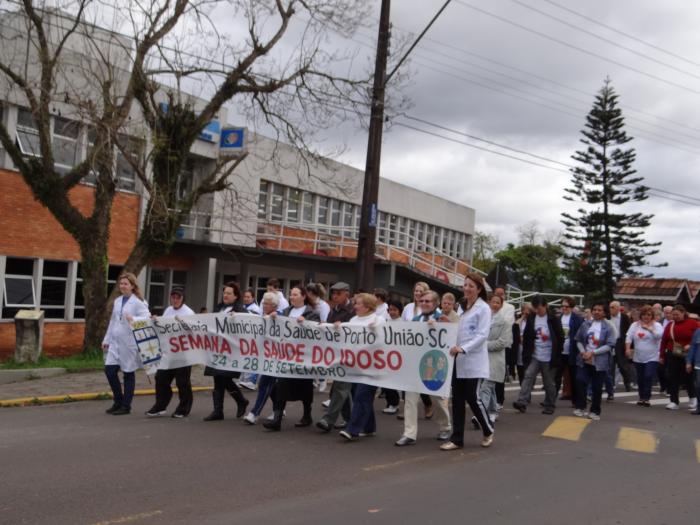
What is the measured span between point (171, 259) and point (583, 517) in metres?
22.3

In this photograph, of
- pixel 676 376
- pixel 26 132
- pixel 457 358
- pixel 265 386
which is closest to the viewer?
pixel 457 358

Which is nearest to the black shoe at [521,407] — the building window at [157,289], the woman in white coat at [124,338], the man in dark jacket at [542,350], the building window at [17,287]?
the man in dark jacket at [542,350]

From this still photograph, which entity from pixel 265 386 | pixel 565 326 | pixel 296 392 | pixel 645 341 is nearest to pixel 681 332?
pixel 645 341

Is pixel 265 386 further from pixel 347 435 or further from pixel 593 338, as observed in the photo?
pixel 593 338

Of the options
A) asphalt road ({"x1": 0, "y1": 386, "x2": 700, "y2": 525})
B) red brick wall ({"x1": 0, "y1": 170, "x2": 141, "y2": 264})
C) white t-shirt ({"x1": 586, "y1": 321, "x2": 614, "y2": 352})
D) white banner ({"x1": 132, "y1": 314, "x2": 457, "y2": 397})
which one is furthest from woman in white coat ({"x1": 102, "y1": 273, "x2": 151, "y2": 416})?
red brick wall ({"x1": 0, "y1": 170, "x2": 141, "y2": 264})

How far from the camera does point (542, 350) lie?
12.6 meters

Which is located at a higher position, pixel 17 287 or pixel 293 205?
pixel 293 205

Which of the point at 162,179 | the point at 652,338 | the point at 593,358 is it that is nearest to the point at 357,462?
the point at 593,358

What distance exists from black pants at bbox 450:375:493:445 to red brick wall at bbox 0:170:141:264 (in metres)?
15.8

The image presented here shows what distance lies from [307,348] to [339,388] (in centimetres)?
68

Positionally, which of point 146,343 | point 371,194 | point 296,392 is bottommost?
point 296,392

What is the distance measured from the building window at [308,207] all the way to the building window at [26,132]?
14.6 meters

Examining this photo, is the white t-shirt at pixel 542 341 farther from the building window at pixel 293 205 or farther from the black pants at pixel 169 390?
the building window at pixel 293 205

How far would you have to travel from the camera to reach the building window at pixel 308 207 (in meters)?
34.8
